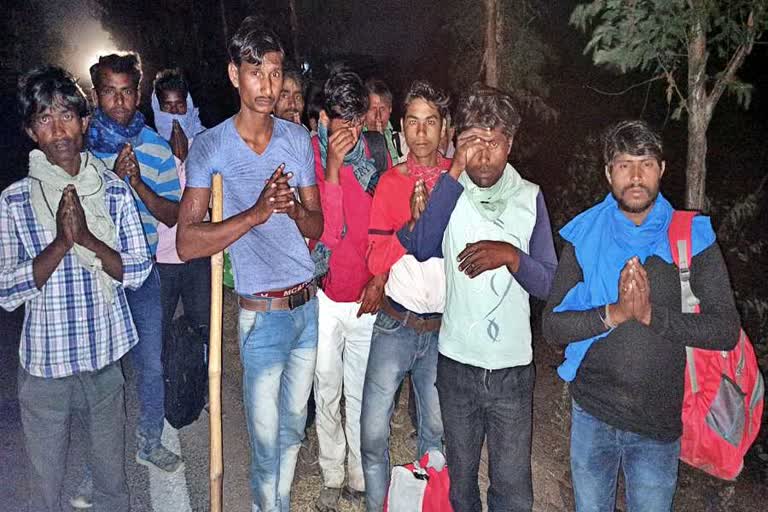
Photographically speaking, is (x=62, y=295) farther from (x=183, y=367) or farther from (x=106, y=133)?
(x=106, y=133)

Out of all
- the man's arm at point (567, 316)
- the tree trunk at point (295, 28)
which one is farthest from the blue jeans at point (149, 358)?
the tree trunk at point (295, 28)

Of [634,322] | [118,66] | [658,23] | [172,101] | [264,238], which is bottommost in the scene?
[634,322]

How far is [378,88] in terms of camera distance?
478cm

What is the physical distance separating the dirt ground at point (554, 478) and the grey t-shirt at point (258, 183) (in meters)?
1.73

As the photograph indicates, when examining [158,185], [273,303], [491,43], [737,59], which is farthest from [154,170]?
[491,43]

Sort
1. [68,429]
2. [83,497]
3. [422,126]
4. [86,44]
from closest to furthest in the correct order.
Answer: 1. [68,429]
2. [422,126]
3. [83,497]
4. [86,44]

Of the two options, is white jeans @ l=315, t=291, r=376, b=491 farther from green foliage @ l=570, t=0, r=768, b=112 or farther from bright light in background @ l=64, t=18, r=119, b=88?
bright light in background @ l=64, t=18, r=119, b=88

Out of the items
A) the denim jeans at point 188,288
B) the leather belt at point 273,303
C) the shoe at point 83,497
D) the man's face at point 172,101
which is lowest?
the shoe at point 83,497

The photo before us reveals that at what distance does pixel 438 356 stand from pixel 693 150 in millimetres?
2926

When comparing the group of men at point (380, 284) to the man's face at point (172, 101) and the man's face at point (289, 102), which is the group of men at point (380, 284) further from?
the man's face at point (172, 101)

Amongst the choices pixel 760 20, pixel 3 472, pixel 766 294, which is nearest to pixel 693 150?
pixel 760 20

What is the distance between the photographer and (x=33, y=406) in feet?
10.3

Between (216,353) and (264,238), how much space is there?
24.3 inches

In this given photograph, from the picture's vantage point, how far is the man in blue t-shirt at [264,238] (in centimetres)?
311
